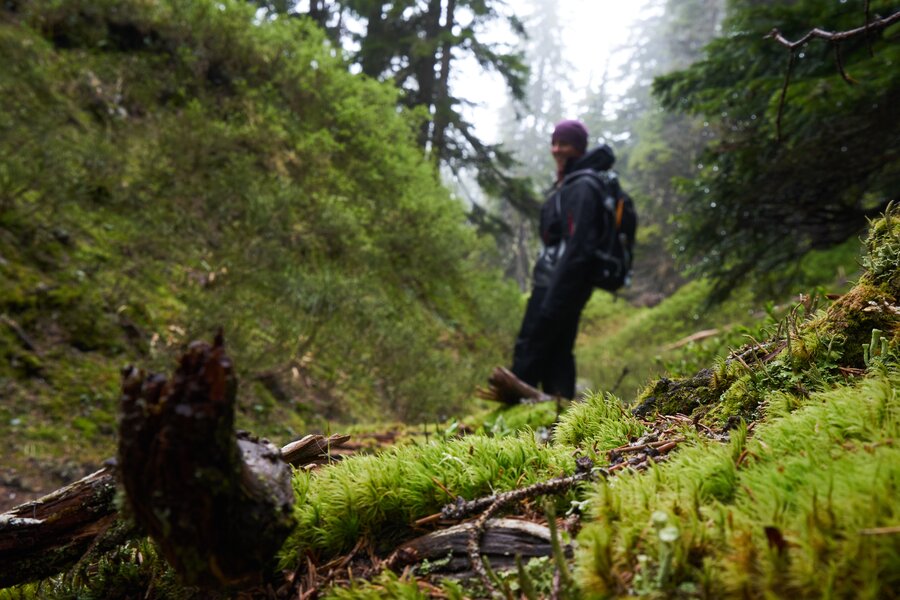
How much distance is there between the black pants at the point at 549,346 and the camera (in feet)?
18.2

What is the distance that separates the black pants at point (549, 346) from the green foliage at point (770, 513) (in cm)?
415

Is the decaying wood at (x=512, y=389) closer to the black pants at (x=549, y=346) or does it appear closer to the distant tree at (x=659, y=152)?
the black pants at (x=549, y=346)

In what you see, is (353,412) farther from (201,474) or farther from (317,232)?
(201,474)

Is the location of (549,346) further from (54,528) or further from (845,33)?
(54,528)

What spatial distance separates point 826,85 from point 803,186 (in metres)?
2.75

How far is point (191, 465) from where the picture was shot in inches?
41.9

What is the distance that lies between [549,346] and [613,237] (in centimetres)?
142

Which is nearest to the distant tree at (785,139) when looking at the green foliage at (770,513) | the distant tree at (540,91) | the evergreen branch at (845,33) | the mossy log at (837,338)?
the evergreen branch at (845,33)

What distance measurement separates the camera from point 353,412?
25.2 ft

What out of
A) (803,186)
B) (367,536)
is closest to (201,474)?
(367,536)

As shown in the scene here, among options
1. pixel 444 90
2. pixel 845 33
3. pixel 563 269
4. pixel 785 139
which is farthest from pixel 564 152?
pixel 444 90

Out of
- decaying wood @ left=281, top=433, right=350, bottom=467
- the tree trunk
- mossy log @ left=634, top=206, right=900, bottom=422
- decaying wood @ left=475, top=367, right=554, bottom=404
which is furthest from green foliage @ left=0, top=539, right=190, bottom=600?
the tree trunk

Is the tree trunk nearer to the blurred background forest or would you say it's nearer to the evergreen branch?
Answer: the blurred background forest

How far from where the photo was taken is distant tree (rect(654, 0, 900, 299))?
5.22m
